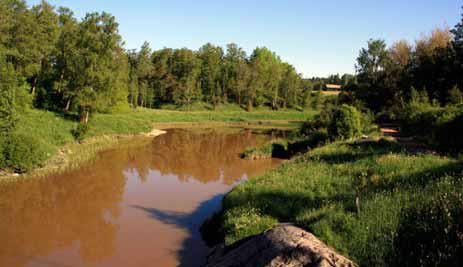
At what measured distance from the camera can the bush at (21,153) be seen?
682 inches

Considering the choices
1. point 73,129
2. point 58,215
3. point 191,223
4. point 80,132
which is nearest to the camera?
point 191,223

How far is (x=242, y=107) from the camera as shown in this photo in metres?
71.9

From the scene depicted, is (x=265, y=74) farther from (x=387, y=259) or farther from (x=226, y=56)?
(x=387, y=259)

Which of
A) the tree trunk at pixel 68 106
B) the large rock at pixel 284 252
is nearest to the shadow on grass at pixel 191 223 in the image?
the large rock at pixel 284 252

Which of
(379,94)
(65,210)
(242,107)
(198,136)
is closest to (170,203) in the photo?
(65,210)

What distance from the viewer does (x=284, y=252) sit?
234 inches

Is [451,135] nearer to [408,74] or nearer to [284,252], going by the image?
[284,252]

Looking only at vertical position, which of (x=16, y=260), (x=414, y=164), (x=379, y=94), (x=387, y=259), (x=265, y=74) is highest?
(x=265, y=74)

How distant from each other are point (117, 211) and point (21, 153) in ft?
25.0

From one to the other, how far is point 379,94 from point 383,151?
85.7 feet

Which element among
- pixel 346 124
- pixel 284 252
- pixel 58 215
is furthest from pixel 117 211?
pixel 346 124

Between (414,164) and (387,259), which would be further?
(414,164)

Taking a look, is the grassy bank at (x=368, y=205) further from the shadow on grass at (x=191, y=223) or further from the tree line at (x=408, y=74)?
the tree line at (x=408, y=74)

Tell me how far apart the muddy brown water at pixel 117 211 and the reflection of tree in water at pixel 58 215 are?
0.03 metres
